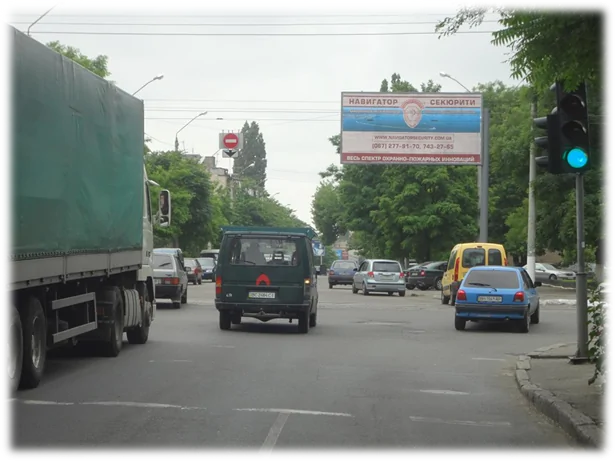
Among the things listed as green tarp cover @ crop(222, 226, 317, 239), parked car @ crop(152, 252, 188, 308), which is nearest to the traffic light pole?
green tarp cover @ crop(222, 226, 317, 239)

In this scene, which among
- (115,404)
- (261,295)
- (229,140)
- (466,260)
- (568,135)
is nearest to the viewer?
(115,404)

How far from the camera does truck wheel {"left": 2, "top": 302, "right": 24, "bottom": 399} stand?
1041 centimetres

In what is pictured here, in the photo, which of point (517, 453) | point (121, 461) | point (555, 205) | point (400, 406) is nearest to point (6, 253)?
point (121, 461)

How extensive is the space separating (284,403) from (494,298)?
1221cm

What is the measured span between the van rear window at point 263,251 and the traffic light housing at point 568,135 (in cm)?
992

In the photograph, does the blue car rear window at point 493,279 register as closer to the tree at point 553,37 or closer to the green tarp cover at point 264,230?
the green tarp cover at point 264,230

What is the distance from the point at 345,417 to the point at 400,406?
3.76ft

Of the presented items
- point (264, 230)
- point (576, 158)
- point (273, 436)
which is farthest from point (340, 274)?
point (273, 436)

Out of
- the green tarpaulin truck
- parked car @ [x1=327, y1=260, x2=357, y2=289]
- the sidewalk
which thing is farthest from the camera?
parked car @ [x1=327, y1=260, x2=357, y2=289]

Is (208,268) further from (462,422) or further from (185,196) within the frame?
(462,422)

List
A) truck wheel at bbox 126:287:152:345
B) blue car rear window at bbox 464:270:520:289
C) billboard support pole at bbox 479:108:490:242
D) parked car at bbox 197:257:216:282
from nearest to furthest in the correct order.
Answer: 1. truck wheel at bbox 126:287:152:345
2. blue car rear window at bbox 464:270:520:289
3. billboard support pole at bbox 479:108:490:242
4. parked car at bbox 197:257:216:282

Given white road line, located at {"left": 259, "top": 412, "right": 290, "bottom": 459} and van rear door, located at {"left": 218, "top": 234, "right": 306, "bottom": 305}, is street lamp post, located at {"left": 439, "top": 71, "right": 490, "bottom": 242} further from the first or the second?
white road line, located at {"left": 259, "top": 412, "right": 290, "bottom": 459}

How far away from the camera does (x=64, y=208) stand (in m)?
12.2

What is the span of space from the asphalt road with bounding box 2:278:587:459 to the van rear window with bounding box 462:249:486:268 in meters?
14.3
